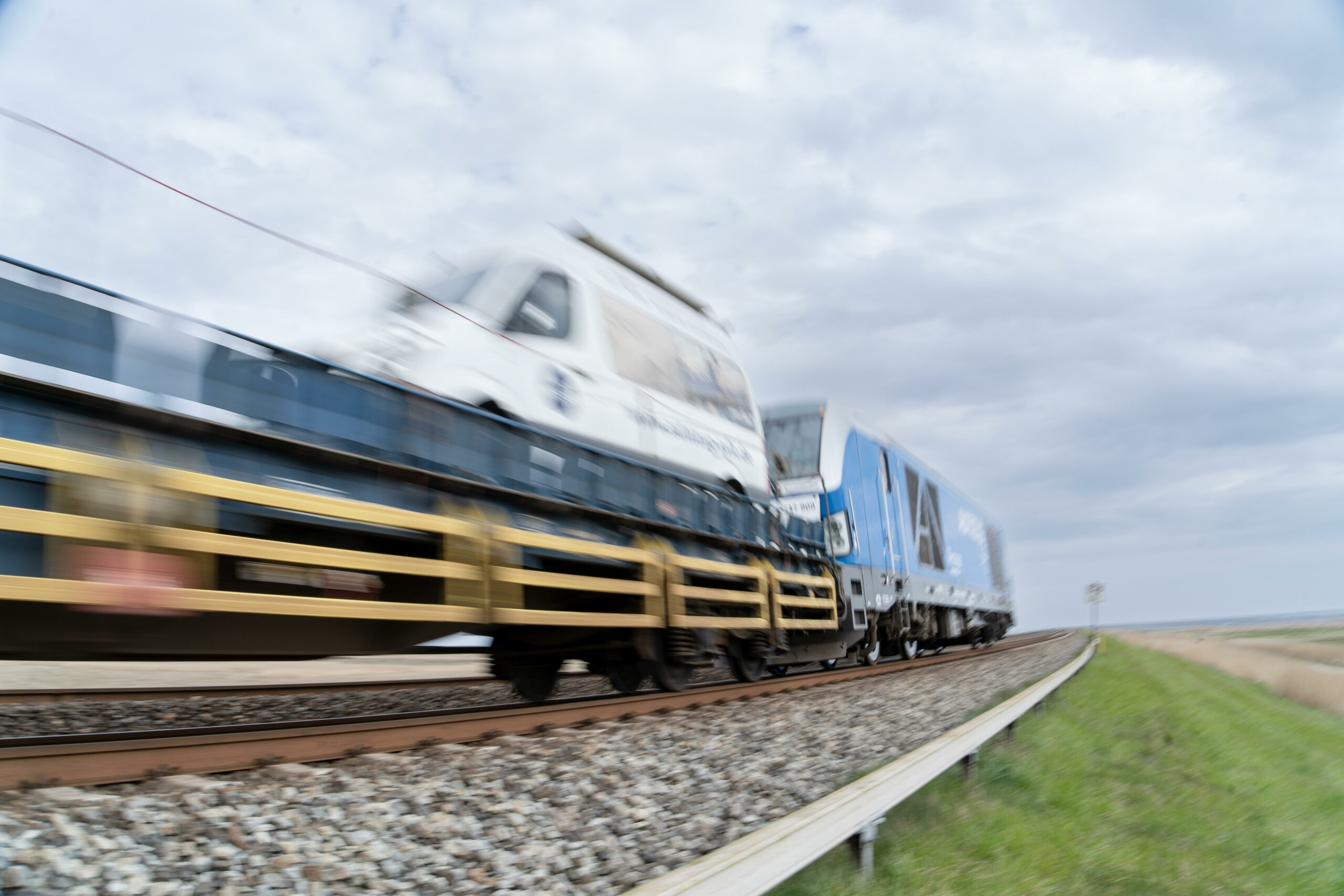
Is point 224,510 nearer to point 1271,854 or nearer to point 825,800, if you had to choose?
point 825,800

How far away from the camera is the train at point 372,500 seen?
2.79 meters

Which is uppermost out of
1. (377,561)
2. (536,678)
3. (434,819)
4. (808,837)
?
(377,561)

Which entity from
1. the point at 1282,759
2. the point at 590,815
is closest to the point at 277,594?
the point at 590,815

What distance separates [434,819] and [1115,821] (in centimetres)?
359

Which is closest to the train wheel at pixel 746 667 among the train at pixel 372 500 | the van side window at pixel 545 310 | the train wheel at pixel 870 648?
the train at pixel 372 500

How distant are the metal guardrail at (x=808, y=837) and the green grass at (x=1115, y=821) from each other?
0.55 feet

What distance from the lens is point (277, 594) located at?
3.45 m

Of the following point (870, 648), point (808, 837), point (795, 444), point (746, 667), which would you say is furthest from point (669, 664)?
point (870, 648)

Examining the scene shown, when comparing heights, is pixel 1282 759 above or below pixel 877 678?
below

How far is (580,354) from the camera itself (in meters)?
5.59

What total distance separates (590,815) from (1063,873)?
6.60 ft

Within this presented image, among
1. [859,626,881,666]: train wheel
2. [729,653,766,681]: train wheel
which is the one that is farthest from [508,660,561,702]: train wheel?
[859,626,881,666]: train wheel

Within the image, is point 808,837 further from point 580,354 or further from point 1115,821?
point 580,354

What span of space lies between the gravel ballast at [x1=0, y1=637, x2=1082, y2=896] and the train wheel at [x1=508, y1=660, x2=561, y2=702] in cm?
144
